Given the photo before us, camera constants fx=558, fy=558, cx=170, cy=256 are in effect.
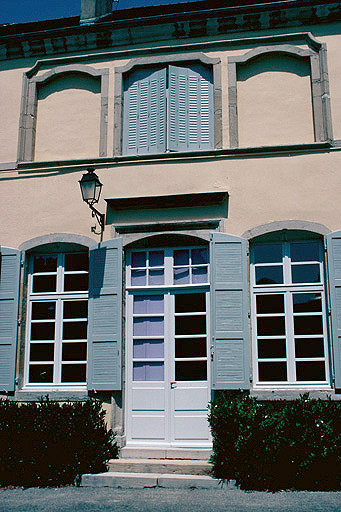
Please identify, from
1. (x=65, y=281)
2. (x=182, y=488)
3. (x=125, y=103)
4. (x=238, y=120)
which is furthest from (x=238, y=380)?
(x=125, y=103)

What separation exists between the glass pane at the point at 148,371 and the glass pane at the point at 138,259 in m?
1.32

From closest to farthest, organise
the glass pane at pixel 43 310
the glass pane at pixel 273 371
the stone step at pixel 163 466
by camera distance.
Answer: the stone step at pixel 163 466 → the glass pane at pixel 273 371 → the glass pane at pixel 43 310

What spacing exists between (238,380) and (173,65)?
457 cm

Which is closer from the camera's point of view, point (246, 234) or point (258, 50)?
point (246, 234)

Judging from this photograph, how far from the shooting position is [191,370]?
282 inches

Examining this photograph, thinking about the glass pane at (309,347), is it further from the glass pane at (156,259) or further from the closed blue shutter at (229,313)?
the glass pane at (156,259)

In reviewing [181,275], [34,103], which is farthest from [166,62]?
[181,275]

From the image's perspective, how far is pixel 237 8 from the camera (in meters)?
7.87

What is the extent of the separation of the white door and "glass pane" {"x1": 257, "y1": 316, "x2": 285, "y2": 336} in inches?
27.2

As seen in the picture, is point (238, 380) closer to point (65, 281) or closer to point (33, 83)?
point (65, 281)

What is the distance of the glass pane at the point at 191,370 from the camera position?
7.12m

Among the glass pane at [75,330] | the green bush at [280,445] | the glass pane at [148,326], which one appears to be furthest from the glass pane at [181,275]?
the green bush at [280,445]

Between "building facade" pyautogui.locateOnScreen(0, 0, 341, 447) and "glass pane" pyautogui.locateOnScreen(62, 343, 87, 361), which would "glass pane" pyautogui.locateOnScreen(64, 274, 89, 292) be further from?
"glass pane" pyautogui.locateOnScreen(62, 343, 87, 361)

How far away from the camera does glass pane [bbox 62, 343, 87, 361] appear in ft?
24.5
